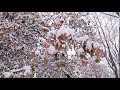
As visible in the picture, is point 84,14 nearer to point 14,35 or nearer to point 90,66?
point 90,66

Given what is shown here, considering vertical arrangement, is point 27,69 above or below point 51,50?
below

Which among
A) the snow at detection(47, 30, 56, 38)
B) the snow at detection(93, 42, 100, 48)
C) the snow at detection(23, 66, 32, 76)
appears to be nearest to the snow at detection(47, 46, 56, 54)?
the snow at detection(47, 30, 56, 38)

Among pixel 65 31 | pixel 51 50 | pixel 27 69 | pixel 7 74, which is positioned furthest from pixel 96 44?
pixel 7 74

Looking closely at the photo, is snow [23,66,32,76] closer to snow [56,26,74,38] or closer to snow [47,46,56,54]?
snow [47,46,56,54]

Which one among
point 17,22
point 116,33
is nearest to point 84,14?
point 116,33

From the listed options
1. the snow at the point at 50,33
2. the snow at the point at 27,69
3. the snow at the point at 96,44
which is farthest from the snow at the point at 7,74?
the snow at the point at 96,44

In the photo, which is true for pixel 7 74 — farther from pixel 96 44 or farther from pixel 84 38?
pixel 96 44

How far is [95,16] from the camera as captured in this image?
13.4 ft

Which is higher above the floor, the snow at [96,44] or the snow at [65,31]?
the snow at [65,31]

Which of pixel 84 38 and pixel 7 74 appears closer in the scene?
pixel 7 74

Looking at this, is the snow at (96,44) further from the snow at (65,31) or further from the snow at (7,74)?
the snow at (7,74)
